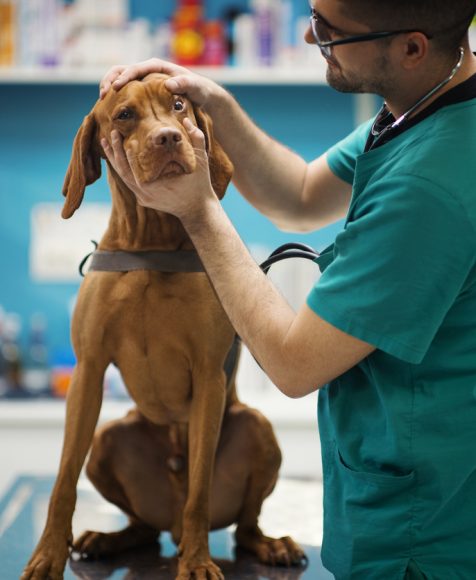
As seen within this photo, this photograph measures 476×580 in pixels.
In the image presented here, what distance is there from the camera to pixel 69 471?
5.09ft

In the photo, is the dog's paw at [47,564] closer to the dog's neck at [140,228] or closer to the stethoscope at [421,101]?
the dog's neck at [140,228]

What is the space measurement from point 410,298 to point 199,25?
2.52 metres

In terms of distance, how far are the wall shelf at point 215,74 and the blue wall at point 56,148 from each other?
28 cm

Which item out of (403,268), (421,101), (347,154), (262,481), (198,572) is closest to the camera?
(403,268)

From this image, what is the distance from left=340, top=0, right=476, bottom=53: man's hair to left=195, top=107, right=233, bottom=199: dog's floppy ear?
14.7 inches

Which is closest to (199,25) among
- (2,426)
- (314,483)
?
(2,426)

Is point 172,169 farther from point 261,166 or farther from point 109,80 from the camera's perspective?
point 261,166

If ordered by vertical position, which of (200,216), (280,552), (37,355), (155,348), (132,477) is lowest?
(37,355)

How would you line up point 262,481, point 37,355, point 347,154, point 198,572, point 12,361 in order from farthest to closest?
point 37,355 → point 12,361 → point 347,154 → point 262,481 → point 198,572

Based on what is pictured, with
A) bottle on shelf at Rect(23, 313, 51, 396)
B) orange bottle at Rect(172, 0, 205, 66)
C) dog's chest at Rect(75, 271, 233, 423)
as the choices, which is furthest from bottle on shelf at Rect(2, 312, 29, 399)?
dog's chest at Rect(75, 271, 233, 423)

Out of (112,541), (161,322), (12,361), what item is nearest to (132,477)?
(112,541)

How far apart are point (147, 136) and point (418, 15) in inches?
17.5

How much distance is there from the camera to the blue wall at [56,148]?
12.4 feet

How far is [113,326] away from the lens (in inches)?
62.6
